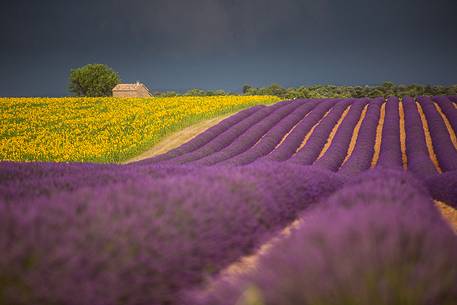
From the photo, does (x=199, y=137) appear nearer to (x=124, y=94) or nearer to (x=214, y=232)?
(x=214, y=232)

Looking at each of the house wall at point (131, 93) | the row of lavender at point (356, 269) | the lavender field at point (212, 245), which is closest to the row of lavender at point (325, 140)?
the lavender field at point (212, 245)

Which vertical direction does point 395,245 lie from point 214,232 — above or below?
above

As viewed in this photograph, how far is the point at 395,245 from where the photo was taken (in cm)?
312

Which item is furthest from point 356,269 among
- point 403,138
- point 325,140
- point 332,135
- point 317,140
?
point 332,135

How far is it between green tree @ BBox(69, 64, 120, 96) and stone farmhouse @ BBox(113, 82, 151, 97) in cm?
1085

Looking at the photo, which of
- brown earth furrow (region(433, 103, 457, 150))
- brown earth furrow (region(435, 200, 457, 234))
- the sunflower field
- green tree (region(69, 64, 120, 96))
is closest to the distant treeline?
green tree (region(69, 64, 120, 96))

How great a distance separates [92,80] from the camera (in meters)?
75.4

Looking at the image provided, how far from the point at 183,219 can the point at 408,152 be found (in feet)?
53.2

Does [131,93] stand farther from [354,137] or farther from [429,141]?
[429,141]

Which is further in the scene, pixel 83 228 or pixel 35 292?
pixel 83 228

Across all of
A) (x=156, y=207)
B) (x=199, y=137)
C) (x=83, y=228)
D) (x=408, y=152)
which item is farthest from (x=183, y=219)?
(x=199, y=137)

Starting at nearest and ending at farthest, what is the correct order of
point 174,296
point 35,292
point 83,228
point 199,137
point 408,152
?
point 35,292 → point 83,228 → point 174,296 → point 408,152 → point 199,137

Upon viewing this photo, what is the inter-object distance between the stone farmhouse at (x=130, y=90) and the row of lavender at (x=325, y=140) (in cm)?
3652

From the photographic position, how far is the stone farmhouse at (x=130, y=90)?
63.8 meters
